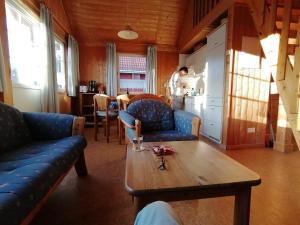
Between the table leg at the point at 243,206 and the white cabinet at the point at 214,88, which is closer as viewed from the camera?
the table leg at the point at 243,206

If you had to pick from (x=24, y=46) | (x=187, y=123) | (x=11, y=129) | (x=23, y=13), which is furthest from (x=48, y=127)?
(x=23, y=13)

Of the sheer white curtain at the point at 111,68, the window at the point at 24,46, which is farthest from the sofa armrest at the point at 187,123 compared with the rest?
the sheer white curtain at the point at 111,68

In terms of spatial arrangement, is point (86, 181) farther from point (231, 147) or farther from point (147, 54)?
point (147, 54)

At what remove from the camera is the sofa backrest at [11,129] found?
4.90 ft

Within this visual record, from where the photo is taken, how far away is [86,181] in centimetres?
188

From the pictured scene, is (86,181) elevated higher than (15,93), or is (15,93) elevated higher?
(15,93)

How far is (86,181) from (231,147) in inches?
92.7

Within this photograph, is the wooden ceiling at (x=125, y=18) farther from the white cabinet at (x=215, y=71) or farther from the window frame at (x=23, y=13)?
the white cabinet at (x=215, y=71)

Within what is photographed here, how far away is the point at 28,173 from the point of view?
990 mm

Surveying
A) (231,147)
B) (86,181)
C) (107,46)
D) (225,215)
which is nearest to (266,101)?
(231,147)

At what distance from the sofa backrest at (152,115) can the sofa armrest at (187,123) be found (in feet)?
0.36

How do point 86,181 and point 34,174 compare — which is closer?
point 34,174

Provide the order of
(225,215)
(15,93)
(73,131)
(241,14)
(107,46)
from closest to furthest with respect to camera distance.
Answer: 1. (225,215)
2. (73,131)
3. (15,93)
4. (241,14)
5. (107,46)

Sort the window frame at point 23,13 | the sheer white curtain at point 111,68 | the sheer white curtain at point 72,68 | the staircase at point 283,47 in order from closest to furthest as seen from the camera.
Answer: the staircase at point 283,47, the window frame at point 23,13, the sheer white curtain at point 72,68, the sheer white curtain at point 111,68
